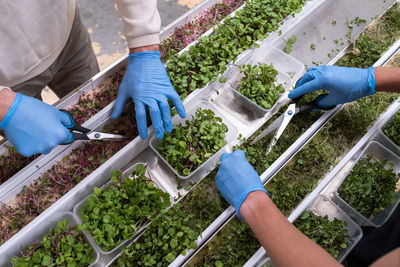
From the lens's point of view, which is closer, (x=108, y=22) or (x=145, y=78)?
(x=145, y=78)

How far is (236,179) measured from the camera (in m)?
1.42

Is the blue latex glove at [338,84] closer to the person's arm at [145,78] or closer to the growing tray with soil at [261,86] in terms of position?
the growing tray with soil at [261,86]

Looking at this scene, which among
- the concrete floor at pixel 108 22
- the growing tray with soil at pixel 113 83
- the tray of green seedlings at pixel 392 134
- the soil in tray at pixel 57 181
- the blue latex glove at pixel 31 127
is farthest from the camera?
the concrete floor at pixel 108 22

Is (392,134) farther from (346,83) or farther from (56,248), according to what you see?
(56,248)

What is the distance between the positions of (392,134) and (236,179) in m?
1.05

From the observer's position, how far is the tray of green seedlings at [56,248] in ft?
4.10

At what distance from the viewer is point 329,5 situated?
230 cm

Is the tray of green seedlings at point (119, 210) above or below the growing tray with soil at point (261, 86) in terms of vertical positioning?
below

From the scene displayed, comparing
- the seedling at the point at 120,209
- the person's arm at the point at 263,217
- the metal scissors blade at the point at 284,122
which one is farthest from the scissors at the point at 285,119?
the seedling at the point at 120,209

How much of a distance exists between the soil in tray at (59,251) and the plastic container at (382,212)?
137 centimetres

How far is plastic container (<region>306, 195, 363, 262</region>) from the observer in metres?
1.46

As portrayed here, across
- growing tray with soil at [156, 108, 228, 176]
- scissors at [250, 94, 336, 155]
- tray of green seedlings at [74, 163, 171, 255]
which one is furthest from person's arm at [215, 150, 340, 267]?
tray of green seedlings at [74, 163, 171, 255]

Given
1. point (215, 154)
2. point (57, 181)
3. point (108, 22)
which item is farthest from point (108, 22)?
point (215, 154)

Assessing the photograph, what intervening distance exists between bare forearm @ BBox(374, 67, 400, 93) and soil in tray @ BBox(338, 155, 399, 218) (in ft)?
1.61
